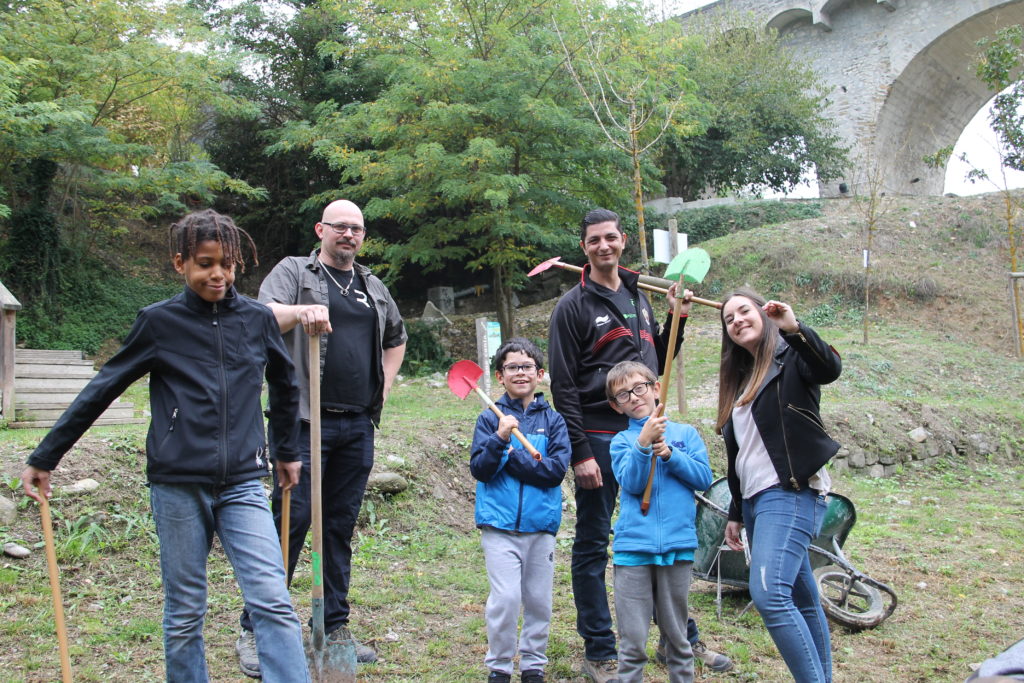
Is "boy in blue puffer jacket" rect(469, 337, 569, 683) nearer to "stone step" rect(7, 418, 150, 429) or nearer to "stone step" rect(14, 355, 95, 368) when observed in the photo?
"stone step" rect(7, 418, 150, 429)

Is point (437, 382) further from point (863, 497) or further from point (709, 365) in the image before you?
point (863, 497)

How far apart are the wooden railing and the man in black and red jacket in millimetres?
6779

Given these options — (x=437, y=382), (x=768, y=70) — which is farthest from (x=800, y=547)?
(x=768, y=70)

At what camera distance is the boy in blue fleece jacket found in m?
3.13

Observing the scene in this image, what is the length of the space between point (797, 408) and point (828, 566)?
1976 millimetres

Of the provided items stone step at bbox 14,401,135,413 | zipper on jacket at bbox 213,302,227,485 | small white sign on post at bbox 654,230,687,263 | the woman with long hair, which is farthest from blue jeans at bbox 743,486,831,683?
stone step at bbox 14,401,135,413

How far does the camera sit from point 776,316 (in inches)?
111

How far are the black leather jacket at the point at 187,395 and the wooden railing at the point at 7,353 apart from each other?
21.3 feet

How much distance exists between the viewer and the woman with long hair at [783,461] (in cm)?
278

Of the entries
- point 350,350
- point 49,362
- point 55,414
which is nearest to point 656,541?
point 350,350

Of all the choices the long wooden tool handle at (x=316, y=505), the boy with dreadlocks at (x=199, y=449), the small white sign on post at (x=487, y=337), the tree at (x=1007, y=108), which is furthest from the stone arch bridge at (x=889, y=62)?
the boy with dreadlocks at (x=199, y=449)

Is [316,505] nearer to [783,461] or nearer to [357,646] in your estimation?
[357,646]

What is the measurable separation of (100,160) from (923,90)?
82.2 feet

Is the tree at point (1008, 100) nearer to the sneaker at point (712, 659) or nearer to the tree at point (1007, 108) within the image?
the tree at point (1007, 108)
